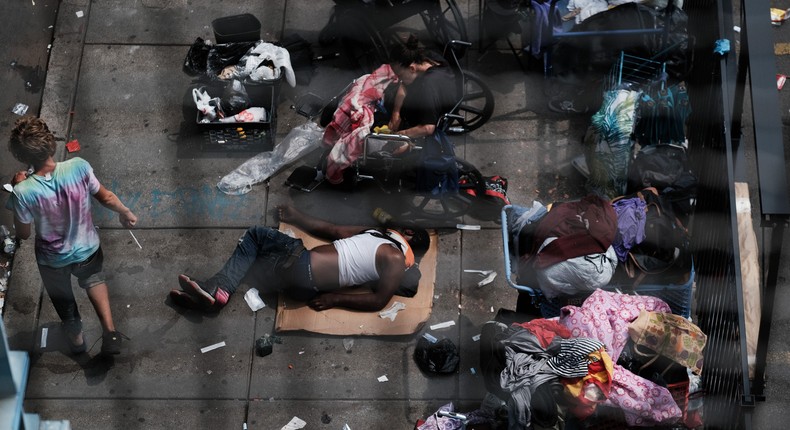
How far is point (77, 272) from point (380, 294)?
153 centimetres

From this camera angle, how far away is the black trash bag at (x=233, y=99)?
588 centimetres

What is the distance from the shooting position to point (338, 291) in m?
5.32

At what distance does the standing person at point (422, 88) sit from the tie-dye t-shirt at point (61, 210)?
174 centimetres

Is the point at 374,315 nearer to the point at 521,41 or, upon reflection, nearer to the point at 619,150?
the point at 619,150

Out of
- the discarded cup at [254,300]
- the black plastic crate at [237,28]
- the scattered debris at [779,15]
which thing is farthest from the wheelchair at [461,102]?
the scattered debris at [779,15]

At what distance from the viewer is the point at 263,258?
17.8ft

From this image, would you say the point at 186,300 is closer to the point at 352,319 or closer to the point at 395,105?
the point at 352,319

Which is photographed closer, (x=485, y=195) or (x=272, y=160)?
(x=485, y=195)

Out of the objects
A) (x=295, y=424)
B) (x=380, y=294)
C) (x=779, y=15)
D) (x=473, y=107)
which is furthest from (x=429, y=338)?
(x=779, y=15)

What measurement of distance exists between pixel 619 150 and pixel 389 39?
1710 millimetres

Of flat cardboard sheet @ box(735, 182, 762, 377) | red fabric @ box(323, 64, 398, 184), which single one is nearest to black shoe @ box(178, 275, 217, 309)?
red fabric @ box(323, 64, 398, 184)

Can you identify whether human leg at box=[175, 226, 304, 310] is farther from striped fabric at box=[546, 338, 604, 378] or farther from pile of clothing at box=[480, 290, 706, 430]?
striped fabric at box=[546, 338, 604, 378]

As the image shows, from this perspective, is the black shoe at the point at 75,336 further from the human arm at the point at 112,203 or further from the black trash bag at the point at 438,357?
the black trash bag at the point at 438,357

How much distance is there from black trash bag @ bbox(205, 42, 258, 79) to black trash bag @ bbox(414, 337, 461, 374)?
220cm
